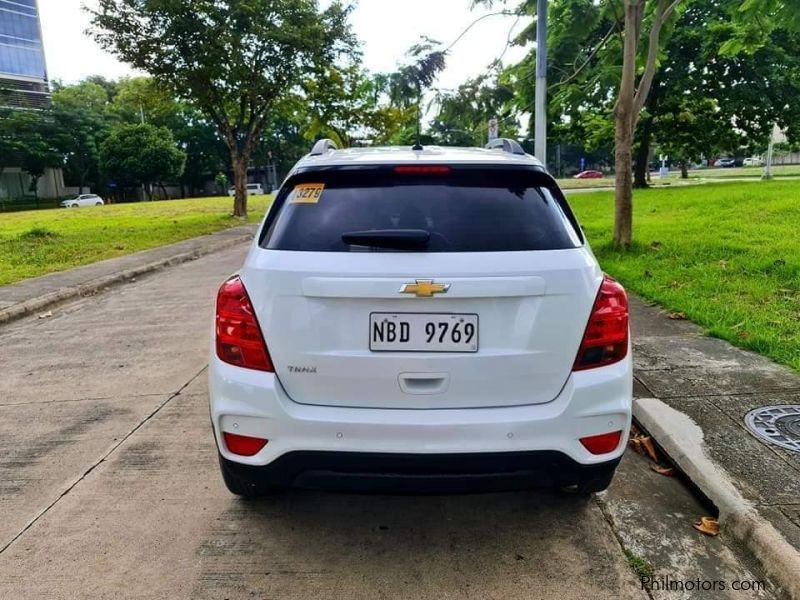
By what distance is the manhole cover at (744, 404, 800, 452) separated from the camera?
3.46 metres

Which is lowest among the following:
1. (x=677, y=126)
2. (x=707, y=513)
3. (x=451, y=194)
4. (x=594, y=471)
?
(x=707, y=513)

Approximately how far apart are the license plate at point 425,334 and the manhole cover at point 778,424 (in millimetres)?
2197

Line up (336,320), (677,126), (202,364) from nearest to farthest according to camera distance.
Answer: (336,320) → (202,364) → (677,126)

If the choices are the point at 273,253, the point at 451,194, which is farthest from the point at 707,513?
the point at 273,253

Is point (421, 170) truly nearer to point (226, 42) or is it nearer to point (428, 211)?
point (428, 211)

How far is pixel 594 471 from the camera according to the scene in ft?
8.18

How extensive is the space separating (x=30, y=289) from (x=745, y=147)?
3002cm

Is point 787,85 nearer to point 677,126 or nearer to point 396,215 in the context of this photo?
point 677,126

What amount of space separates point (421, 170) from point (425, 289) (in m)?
0.62

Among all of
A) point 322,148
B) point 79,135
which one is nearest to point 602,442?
point 322,148

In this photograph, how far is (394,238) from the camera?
2424mm

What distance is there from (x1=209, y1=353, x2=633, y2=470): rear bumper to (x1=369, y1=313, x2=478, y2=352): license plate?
0.78 ft

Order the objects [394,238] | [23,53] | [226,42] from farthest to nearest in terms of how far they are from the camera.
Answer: [23,53] < [226,42] < [394,238]

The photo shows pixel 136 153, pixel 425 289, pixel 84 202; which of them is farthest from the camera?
pixel 136 153
